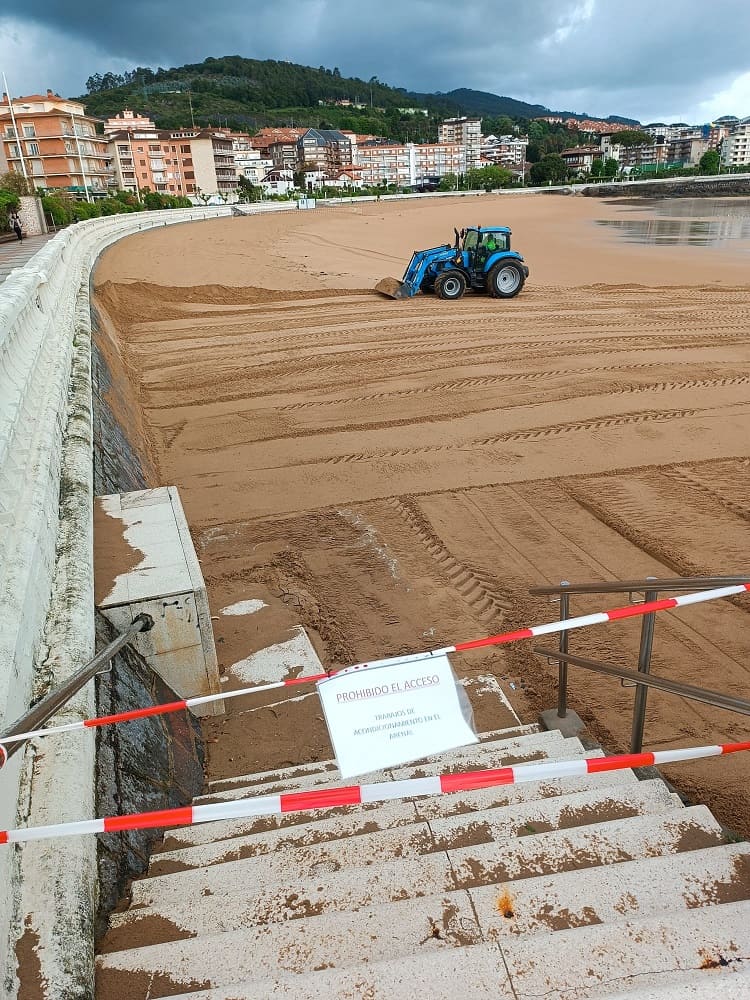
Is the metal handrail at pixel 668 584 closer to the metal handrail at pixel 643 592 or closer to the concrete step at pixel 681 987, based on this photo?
the metal handrail at pixel 643 592

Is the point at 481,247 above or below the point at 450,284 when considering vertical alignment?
above

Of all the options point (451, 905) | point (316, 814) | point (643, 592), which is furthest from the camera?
point (316, 814)

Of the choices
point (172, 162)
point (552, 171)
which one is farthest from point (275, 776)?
point (552, 171)

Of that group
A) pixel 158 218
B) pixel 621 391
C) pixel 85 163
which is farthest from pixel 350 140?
pixel 621 391

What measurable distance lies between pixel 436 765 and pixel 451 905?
1.16 metres

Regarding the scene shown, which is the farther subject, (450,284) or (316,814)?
(450,284)

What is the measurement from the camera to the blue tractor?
1605cm

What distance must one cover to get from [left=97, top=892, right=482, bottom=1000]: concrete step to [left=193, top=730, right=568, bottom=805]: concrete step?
1.04 meters

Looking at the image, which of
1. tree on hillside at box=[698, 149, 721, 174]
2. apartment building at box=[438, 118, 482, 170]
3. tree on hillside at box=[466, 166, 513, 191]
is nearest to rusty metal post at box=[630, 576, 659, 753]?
tree on hillside at box=[466, 166, 513, 191]

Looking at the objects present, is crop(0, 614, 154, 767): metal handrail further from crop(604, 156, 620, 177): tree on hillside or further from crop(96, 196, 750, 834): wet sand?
crop(604, 156, 620, 177): tree on hillside

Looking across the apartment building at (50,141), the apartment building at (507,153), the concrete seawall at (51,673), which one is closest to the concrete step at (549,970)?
the concrete seawall at (51,673)

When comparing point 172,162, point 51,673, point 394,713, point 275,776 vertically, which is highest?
point 172,162

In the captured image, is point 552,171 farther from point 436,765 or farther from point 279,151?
point 436,765

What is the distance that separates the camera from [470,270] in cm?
1633
